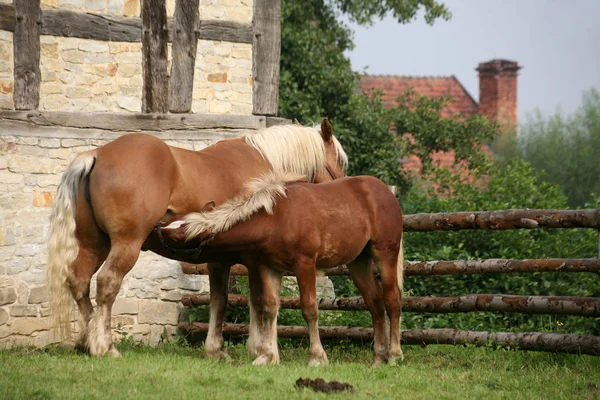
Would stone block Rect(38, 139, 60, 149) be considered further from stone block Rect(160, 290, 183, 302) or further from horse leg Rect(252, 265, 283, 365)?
horse leg Rect(252, 265, 283, 365)

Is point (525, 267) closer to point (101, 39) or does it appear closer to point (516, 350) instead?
point (516, 350)

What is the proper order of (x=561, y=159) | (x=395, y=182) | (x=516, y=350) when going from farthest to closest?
(x=561, y=159)
(x=395, y=182)
(x=516, y=350)

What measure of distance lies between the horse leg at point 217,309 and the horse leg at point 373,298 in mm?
1130

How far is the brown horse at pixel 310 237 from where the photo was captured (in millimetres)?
6777

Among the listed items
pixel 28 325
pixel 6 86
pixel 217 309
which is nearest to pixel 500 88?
pixel 6 86

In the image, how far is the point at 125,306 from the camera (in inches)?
377

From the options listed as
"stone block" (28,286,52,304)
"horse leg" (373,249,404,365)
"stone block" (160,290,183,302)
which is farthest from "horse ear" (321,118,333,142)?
"stone block" (28,286,52,304)

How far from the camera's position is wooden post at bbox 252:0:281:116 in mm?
10117

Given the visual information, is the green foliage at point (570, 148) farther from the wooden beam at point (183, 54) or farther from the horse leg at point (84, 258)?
the horse leg at point (84, 258)

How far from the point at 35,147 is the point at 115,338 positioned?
7.19 ft

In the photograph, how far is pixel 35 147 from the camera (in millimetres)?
9219

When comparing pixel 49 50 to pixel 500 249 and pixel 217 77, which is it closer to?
pixel 217 77

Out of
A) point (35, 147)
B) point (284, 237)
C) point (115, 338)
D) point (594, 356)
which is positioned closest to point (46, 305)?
point (115, 338)

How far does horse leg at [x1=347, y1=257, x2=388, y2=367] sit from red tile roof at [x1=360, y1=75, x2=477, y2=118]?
1795cm
